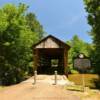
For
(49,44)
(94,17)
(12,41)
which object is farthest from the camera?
(12,41)

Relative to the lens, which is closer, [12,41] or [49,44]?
[49,44]

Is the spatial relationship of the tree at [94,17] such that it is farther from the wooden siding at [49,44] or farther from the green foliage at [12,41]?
the green foliage at [12,41]

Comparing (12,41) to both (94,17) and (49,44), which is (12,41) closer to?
(49,44)

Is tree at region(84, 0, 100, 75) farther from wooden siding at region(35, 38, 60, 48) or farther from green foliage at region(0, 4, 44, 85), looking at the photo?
green foliage at region(0, 4, 44, 85)

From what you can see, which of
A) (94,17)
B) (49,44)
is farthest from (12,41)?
(94,17)

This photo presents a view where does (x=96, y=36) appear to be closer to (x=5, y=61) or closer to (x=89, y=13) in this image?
(x=89, y=13)

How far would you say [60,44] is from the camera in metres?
45.6

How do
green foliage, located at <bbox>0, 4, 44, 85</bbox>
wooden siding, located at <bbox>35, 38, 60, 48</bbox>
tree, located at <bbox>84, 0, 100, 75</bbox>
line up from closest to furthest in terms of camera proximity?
tree, located at <bbox>84, 0, 100, 75</bbox>, wooden siding, located at <bbox>35, 38, 60, 48</bbox>, green foliage, located at <bbox>0, 4, 44, 85</bbox>

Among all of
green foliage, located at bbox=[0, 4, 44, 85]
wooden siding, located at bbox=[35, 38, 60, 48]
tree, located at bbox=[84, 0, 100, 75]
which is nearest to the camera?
tree, located at bbox=[84, 0, 100, 75]

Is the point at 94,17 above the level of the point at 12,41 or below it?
above

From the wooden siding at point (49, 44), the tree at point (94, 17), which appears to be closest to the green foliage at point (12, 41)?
the wooden siding at point (49, 44)

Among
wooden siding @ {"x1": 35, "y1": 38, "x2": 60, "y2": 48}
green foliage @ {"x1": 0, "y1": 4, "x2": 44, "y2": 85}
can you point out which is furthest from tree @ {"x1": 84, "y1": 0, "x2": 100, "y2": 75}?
green foliage @ {"x1": 0, "y1": 4, "x2": 44, "y2": 85}

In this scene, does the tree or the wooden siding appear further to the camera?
the wooden siding

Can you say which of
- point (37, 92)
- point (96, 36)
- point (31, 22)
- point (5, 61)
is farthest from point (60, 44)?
point (31, 22)
